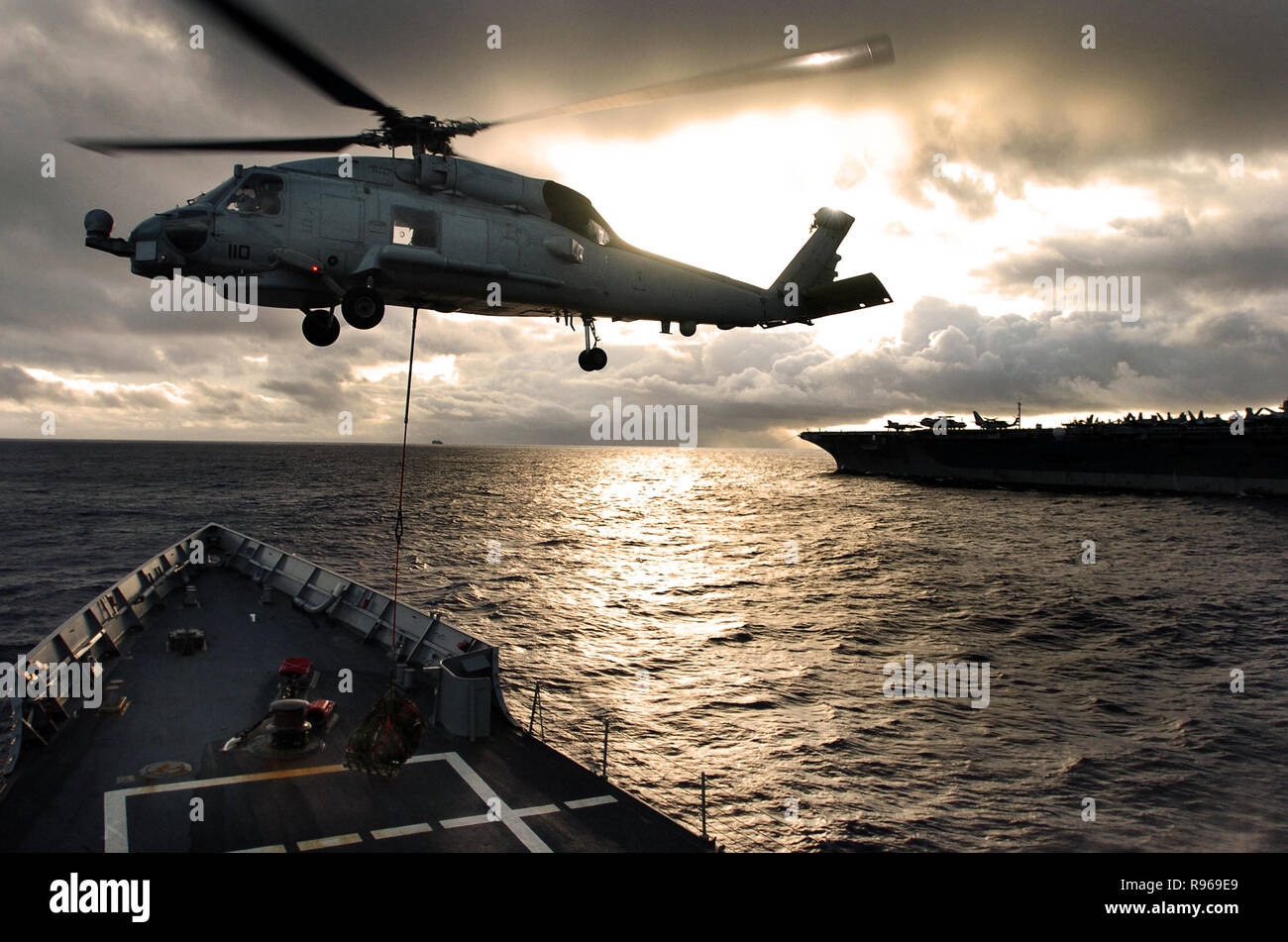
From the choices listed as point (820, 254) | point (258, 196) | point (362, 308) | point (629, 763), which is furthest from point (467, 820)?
point (820, 254)

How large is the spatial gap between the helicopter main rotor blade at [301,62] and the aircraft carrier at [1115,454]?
275 feet

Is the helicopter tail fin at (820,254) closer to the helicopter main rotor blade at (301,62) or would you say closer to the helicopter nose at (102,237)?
the helicopter main rotor blade at (301,62)

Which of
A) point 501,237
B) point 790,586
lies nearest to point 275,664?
point 501,237

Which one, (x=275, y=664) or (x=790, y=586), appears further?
(x=790, y=586)

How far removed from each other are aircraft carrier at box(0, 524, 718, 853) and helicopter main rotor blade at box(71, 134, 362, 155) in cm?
808

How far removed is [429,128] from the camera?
1209 centimetres

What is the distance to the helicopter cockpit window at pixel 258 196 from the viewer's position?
36.5ft

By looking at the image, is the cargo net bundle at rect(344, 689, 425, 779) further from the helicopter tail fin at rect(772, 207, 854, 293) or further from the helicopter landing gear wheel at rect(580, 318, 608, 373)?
the helicopter tail fin at rect(772, 207, 854, 293)

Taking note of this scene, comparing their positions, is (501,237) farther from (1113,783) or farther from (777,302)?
(1113,783)
